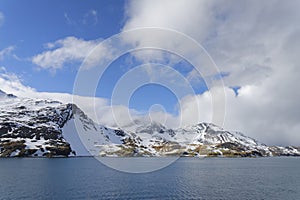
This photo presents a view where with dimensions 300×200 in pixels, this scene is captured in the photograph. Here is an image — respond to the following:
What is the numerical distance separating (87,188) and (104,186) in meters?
6.66

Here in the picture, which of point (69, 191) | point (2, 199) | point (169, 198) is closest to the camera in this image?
point (2, 199)

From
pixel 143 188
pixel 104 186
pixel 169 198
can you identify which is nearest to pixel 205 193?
pixel 169 198

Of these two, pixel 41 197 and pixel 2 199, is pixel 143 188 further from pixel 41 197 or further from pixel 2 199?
pixel 2 199

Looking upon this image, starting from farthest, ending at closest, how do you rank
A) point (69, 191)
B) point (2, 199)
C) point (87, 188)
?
point (87, 188) → point (69, 191) → point (2, 199)

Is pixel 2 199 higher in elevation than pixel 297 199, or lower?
higher

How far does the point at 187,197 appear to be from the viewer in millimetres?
72188

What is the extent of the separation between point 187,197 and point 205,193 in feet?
29.4

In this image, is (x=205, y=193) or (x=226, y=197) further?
(x=205, y=193)

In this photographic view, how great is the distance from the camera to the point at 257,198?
2869 inches

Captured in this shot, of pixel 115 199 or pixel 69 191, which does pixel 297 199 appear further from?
pixel 69 191

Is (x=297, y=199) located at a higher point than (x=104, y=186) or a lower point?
lower

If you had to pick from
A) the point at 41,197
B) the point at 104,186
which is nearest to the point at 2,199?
the point at 41,197

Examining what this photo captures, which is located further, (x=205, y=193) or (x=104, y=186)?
(x=104, y=186)

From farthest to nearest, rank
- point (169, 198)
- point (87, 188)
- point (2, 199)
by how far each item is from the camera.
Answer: point (87, 188) → point (169, 198) → point (2, 199)
